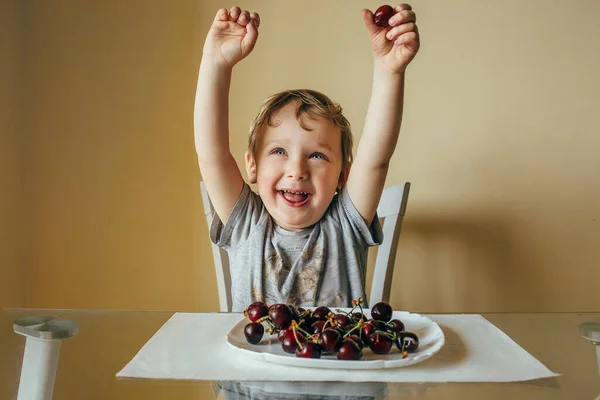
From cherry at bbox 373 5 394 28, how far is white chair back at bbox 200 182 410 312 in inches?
14.9

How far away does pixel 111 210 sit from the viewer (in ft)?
4.79

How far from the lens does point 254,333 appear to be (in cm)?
57

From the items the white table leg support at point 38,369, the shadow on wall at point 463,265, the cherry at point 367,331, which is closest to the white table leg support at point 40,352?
the white table leg support at point 38,369

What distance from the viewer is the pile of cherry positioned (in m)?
0.51

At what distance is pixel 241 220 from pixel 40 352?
58 centimetres

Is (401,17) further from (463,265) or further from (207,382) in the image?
(463,265)

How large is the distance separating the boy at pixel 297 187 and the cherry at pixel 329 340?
19.9 inches

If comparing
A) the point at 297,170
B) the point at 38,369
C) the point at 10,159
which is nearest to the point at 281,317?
the point at 38,369

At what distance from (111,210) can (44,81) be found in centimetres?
34

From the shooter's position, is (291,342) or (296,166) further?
(296,166)

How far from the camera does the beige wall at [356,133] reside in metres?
1.37

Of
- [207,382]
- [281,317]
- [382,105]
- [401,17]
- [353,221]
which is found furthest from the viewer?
[353,221]

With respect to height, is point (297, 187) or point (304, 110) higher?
point (304, 110)

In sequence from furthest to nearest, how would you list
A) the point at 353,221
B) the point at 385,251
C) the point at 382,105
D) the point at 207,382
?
the point at 385,251, the point at 353,221, the point at 382,105, the point at 207,382
